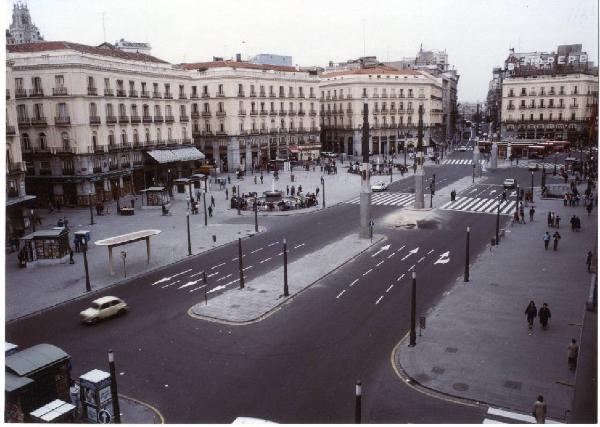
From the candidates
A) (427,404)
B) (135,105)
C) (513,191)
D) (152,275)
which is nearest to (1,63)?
(427,404)

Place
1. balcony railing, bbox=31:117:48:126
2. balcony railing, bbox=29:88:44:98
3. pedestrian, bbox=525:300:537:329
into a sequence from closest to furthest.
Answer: pedestrian, bbox=525:300:537:329
balcony railing, bbox=29:88:44:98
balcony railing, bbox=31:117:48:126

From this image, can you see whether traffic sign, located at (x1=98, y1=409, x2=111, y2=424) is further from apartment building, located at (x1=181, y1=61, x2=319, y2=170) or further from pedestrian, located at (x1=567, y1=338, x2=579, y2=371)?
apartment building, located at (x1=181, y1=61, x2=319, y2=170)

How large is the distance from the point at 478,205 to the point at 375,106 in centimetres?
5906

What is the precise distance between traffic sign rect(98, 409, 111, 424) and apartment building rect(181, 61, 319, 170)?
75.1 m

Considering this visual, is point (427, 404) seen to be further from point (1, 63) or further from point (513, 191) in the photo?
point (513, 191)

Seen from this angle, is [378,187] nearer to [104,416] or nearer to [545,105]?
[545,105]

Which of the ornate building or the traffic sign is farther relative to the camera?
the ornate building

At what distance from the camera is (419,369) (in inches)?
831

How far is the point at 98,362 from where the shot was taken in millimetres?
22734

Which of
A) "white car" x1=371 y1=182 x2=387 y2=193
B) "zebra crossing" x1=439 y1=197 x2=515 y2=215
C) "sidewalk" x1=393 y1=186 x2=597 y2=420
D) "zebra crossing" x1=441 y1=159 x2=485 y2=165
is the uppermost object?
"zebra crossing" x1=441 y1=159 x2=485 y2=165

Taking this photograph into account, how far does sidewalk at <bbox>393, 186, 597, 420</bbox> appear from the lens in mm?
19438

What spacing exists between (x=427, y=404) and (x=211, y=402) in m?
7.36

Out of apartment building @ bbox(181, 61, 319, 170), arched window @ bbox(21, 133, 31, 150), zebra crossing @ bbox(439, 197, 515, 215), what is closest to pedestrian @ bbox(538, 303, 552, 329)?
zebra crossing @ bbox(439, 197, 515, 215)

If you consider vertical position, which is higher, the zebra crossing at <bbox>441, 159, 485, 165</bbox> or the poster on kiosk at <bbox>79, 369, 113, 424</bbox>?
the zebra crossing at <bbox>441, 159, 485, 165</bbox>
